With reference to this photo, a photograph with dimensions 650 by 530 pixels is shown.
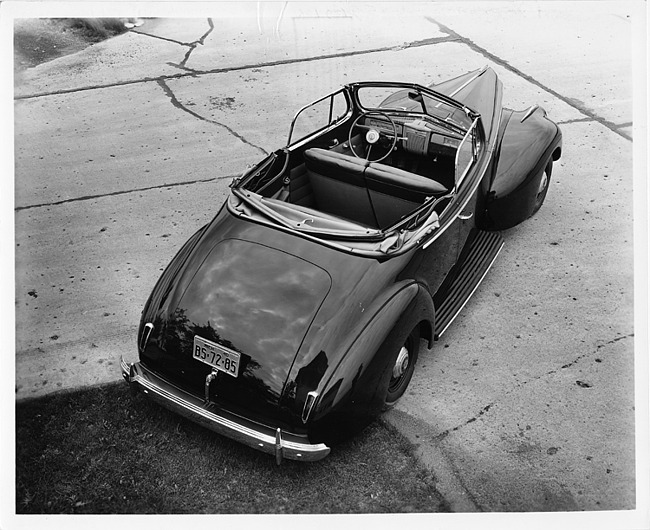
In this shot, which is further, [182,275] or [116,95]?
[116,95]

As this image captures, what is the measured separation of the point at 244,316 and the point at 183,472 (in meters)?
0.93

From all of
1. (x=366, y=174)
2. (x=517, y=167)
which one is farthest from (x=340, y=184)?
(x=517, y=167)

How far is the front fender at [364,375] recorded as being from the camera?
12.6ft

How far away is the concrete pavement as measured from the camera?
14.2ft

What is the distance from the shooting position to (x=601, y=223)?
5867 mm

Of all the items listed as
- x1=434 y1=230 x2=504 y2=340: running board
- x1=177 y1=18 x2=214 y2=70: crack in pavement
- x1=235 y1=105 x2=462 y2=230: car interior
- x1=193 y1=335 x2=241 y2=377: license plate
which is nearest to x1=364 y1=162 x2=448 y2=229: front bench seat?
x1=235 y1=105 x2=462 y2=230: car interior

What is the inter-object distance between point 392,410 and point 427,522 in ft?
2.36

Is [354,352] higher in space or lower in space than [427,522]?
higher

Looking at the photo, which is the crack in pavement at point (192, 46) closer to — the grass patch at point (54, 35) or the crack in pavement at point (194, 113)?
the crack in pavement at point (194, 113)

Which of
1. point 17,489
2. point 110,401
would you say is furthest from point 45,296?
point 17,489

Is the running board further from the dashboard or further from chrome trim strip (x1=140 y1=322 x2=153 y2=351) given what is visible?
chrome trim strip (x1=140 y1=322 x2=153 y2=351)

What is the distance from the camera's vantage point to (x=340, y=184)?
4.81 m

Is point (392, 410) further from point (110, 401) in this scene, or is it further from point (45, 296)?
point (45, 296)

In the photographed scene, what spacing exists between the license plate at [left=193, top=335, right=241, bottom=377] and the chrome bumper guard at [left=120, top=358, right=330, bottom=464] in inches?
9.2
